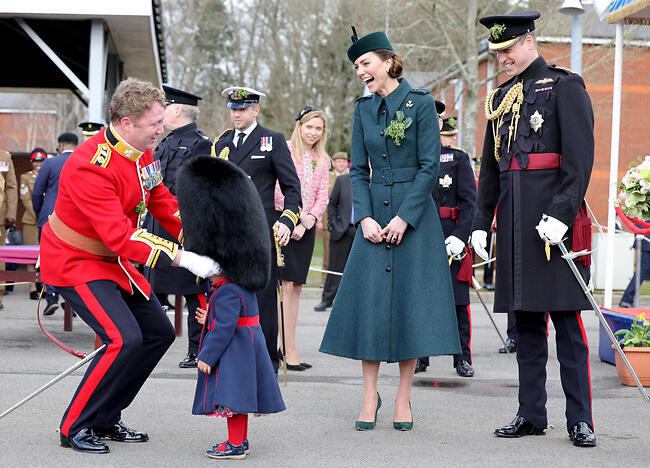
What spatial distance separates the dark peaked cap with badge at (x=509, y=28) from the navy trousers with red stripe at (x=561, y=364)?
152 centimetres

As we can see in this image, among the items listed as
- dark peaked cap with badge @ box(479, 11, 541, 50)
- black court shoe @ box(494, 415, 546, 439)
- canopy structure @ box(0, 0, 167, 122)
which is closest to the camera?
dark peaked cap with badge @ box(479, 11, 541, 50)

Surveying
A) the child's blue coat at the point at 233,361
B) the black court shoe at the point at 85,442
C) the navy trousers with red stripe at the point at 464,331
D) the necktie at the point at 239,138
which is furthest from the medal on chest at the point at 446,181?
the black court shoe at the point at 85,442

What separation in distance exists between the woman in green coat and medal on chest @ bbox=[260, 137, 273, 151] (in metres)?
1.59

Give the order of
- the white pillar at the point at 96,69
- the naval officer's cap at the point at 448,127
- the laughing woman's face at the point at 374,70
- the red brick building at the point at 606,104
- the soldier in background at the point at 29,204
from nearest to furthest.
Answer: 1. the laughing woman's face at the point at 374,70
2. the naval officer's cap at the point at 448,127
3. the white pillar at the point at 96,69
4. the soldier in background at the point at 29,204
5. the red brick building at the point at 606,104

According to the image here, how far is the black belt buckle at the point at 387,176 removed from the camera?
5.73m

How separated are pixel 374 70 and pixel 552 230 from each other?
1425 millimetres

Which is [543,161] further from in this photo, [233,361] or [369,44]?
[233,361]

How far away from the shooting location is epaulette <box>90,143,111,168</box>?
500cm

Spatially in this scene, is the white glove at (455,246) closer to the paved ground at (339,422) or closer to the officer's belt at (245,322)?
the paved ground at (339,422)

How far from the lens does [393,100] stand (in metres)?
5.72

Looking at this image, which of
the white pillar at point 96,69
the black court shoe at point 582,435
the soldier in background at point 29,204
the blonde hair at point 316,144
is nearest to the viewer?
the black court shoe at point 582,435

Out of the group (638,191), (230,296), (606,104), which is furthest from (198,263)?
(606,104)

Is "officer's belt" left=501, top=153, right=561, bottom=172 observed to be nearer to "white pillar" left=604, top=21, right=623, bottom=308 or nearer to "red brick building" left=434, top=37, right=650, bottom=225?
"white pillar" left=604, top=21, right=623, bottom=308

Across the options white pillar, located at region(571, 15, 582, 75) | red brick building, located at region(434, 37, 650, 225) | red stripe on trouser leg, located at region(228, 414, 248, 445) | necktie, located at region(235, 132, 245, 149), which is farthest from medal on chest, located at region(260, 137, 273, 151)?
red brick building, located at region(434, 37, 650, 225)
